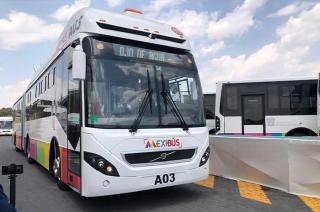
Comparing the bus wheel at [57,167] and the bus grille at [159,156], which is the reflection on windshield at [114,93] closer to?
the bus grille at [159,156]

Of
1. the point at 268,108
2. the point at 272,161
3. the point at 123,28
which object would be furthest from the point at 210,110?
the point at 123,28

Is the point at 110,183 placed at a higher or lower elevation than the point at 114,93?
lower

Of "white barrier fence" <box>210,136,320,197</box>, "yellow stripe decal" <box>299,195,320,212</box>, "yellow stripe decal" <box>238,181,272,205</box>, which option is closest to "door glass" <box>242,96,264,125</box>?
"white barrier fence" <box>210,136,320,197</box>

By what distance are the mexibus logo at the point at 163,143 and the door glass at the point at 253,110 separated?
8330mm

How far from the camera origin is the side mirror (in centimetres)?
539

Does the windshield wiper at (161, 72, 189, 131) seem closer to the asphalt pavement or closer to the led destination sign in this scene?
the led destination sign

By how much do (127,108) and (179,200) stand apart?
2172mm

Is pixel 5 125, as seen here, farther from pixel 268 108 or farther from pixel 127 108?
pixel 127 108

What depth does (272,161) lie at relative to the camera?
292 inches

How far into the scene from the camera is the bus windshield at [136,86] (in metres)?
5.54

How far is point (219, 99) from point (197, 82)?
25.7ft

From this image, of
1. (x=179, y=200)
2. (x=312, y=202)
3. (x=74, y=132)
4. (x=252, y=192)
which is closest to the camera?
(x=74, y=132)

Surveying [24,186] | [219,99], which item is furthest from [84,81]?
[219,99]

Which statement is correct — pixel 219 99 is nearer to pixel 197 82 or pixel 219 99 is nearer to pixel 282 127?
pixel 282 127
